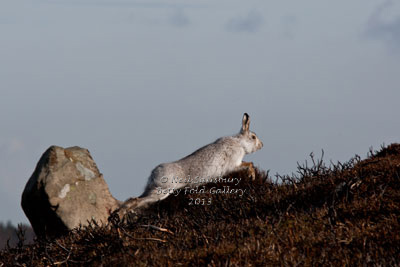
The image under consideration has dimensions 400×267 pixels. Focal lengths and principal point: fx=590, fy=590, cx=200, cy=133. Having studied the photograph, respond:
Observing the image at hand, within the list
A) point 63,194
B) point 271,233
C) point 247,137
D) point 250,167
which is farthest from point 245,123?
point 271,233

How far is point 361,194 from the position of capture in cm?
885

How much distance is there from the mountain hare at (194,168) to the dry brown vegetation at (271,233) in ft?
12.1

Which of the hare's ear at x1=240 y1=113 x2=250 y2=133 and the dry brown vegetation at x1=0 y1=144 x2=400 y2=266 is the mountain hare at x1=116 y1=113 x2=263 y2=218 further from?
the dry brown vegetation at x1=0 y1=144 x2=400 y2=266

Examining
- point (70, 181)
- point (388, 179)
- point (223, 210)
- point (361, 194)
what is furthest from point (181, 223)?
point (70, 181)

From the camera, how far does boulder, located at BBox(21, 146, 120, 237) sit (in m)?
12.6

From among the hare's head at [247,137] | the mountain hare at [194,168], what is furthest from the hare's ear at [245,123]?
the mountain hare at [194,168]

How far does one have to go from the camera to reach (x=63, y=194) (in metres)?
12.7

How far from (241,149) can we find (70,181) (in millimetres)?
4890

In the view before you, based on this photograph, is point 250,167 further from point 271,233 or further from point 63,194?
point 271,233

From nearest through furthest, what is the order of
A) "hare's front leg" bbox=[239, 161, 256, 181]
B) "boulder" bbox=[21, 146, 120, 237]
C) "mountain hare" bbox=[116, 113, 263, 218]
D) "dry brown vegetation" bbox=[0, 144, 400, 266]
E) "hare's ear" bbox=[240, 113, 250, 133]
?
"dry brown vegetation" bbox=[0, 144, 400, 266]
"boulder" bbox=[21, 146, 120, 237]
"mountain hare" bbox=[116, 113, 263, 218]
"hare's front leg" bbox=[239, 161, 256, 181]
"hare's ear" bbox=[240, 113, 250, 133]

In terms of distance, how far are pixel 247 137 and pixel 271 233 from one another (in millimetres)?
9141

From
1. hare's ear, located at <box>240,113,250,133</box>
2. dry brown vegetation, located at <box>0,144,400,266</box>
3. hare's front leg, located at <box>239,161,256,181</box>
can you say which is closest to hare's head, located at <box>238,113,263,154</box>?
hare's ear, located at <box>240,113,250,133</box>

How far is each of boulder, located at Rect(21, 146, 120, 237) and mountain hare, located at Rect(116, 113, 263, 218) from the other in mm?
1074

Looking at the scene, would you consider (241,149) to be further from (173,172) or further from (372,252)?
(372,252)
